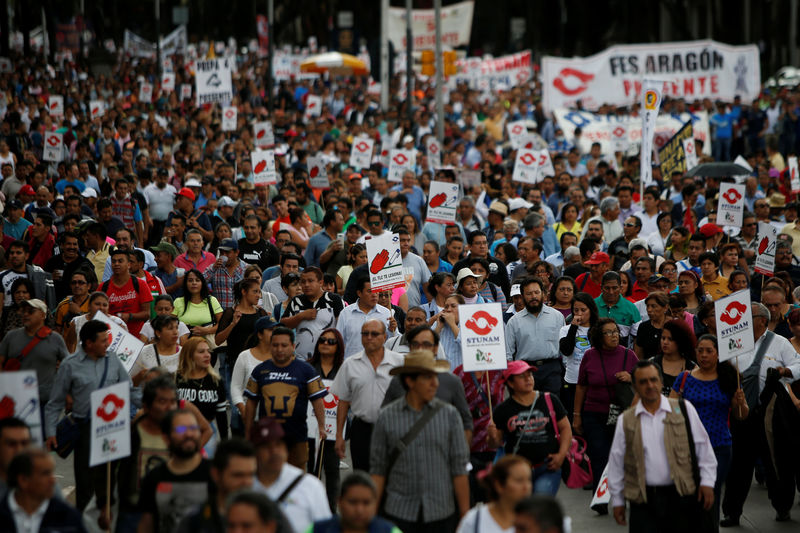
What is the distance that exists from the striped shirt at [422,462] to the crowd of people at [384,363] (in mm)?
13

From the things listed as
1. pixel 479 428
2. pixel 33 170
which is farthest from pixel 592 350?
pixel 33 170

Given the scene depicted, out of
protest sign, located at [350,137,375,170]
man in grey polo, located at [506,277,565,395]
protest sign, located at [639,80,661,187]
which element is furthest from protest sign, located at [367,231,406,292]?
protest sign, located at [350,137,375,170]

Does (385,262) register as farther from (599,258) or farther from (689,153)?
(689,153)

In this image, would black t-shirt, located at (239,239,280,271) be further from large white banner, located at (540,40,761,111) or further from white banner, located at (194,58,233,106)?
large white banner, located at (540,40,761,111)

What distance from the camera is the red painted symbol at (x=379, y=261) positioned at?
10.8 m

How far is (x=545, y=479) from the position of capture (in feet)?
25.9

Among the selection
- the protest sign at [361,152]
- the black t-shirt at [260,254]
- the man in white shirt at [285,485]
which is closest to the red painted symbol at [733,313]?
the man in white shirt at [285,485]

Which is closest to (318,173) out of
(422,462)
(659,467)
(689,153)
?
(689,153)

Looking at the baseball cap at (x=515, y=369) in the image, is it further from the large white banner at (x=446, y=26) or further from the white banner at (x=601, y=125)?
the large white banner at (x=446, y=26)

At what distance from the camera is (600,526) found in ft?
30.0

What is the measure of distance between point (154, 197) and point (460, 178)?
543 centimetres

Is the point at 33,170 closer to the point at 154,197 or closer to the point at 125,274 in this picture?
the point at 154,197

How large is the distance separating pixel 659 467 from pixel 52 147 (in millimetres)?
15579

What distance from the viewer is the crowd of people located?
248 inches
